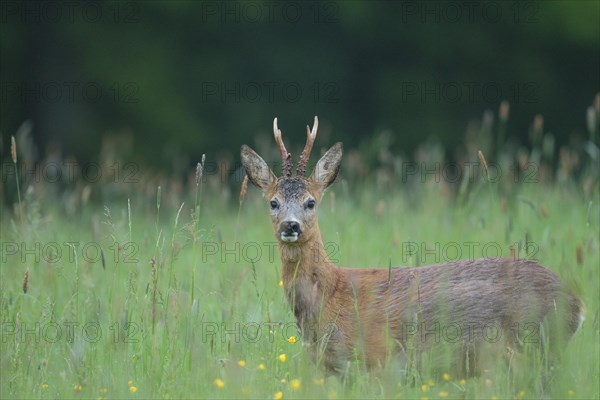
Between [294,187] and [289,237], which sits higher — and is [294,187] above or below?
above

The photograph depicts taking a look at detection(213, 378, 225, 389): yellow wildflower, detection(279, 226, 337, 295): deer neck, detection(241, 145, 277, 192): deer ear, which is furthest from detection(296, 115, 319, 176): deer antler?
detection(213, 378, 225, 389): yellow wildflower

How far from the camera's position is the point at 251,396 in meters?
5.08

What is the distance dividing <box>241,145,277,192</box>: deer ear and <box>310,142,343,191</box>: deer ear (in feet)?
0.91

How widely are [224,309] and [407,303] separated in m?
1.06

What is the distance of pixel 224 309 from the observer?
6453mm

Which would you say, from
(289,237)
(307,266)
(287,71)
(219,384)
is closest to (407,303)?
(307,266)

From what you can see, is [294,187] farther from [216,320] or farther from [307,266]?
[216,320]

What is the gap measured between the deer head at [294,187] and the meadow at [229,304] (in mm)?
245

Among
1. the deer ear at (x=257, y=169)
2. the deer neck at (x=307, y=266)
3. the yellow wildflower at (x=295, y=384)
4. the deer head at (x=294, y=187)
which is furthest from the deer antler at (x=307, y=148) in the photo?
the yellow wildflower at (x=295, y=384)

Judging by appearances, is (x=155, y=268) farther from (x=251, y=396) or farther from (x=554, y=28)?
(x=554, y=28)

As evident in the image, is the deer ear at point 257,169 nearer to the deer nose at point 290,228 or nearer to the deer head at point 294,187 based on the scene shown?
the deer head at point 294,187

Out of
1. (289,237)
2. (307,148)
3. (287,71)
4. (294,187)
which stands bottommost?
(289,237)

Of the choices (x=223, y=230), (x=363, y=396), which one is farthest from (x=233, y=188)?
(x=363, y=396)

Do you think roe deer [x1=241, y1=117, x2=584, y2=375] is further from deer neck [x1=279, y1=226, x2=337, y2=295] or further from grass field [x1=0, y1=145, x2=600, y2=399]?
grass field [x1=0, y1=145, x2=600, y2=399]
